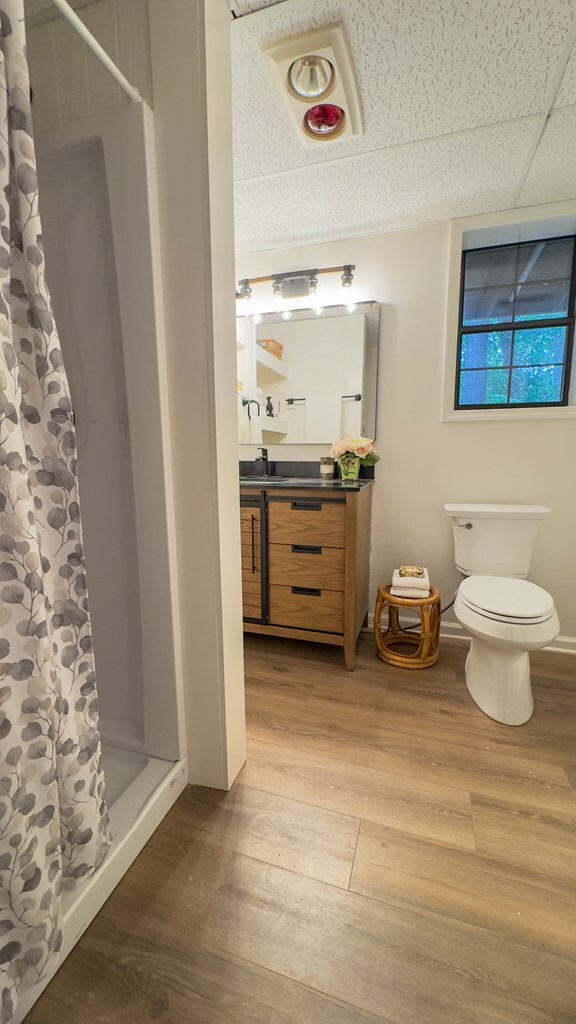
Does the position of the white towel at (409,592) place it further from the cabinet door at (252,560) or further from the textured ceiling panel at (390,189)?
the textured ceiling panel at (390,189)

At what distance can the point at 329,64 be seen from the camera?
1.13m

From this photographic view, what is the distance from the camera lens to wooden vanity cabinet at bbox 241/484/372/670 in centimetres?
176

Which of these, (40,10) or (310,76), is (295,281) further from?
(40,10)

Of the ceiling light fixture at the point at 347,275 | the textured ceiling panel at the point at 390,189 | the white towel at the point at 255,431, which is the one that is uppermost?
the textured ceiling panel at the point at 390,189

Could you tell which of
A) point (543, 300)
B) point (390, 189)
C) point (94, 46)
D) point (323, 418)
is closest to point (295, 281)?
point (390, 189)

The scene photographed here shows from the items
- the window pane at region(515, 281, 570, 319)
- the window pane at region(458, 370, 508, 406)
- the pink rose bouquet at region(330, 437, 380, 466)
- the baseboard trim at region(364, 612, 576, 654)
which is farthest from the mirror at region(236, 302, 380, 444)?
the baseboard trim at region(364, 612, 576, 654)

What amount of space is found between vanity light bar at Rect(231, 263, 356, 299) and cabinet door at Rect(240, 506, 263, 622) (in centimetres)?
133

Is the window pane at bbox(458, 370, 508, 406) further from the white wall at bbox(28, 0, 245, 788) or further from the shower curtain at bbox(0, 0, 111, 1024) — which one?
the shower curtain at bbox(0, 0, 111, 1024)

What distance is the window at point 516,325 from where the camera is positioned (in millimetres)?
1961

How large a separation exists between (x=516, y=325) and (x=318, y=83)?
56.6 inches

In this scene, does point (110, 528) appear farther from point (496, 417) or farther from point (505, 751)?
point (496, 417)

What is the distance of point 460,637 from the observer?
213 centimetres

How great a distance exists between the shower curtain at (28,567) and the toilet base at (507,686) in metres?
1.46

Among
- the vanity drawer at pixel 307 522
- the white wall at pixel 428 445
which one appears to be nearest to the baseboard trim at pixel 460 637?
the white wall at pixel 428 445
